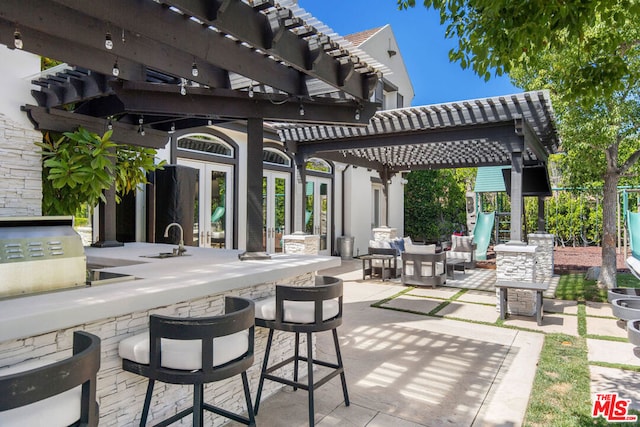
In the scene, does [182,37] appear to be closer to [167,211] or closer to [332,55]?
[332,55]

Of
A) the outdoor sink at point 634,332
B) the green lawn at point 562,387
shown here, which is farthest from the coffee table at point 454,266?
the outdoor sink at point 634,332

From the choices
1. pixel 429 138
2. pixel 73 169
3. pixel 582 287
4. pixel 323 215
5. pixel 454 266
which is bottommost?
pixel 582 287

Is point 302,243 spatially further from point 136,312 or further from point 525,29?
point 525,29

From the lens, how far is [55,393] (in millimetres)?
1313

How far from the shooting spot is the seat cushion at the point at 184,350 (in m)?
2.05

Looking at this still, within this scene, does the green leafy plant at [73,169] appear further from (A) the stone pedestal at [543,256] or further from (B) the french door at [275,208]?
(A) the stone pedestal at [543,256]

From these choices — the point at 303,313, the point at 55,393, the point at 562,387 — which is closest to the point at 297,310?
the point at 303,313

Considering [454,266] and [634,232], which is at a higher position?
[634,232]

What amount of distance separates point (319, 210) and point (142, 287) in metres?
9.89

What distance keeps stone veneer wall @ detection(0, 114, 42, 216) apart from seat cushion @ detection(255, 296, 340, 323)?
2.16 m

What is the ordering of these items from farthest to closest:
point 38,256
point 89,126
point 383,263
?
point 383,263, point 89,126, point 38,256

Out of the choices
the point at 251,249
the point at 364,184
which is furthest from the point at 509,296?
the point at 364,184

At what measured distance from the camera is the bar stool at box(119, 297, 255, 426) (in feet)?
6.48

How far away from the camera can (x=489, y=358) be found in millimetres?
4312
